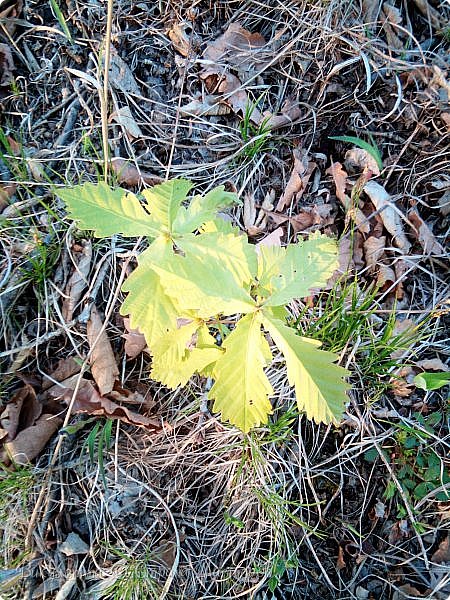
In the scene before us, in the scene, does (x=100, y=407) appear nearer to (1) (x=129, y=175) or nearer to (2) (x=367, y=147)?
(1) (x=129, y=175)

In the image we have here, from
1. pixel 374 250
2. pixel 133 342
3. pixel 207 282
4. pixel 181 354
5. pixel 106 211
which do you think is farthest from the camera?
pixel 374 250

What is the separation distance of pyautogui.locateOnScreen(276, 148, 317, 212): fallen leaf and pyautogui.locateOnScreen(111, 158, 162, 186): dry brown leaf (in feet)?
1.66

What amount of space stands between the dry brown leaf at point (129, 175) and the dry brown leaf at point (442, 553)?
5.59 ft

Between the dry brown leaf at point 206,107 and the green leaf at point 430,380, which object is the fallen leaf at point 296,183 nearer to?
the dry brown leaf at point 206,107

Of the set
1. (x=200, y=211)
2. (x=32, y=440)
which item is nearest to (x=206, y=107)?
(x=200, y=211)

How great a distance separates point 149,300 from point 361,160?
1.23 metres

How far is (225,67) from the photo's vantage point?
2.12 m

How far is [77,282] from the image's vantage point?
196 cm

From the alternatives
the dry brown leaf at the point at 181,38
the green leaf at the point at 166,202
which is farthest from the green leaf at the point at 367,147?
the green leaf at the point at 166,202

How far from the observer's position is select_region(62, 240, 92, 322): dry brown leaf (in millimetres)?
1947

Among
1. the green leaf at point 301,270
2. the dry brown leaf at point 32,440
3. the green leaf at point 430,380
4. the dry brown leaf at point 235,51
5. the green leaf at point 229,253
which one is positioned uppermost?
the dry brown leaf at point 235,51

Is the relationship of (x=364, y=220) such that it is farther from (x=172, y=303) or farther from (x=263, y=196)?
(x=172, y=303)

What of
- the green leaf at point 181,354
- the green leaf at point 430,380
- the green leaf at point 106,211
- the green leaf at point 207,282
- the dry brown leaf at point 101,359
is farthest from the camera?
the dry brown leaf at point 101,359

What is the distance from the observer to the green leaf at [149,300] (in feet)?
4.07
